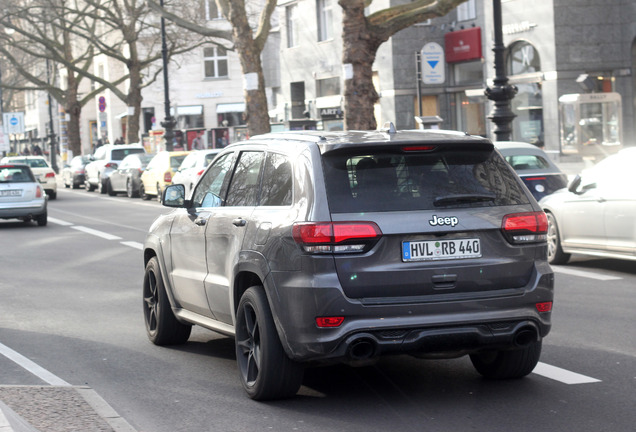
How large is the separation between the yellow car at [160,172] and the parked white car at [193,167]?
2.28 metres

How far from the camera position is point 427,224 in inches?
245

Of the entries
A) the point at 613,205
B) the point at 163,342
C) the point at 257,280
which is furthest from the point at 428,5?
the point at 257,280

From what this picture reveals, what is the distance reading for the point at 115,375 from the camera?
302 inches

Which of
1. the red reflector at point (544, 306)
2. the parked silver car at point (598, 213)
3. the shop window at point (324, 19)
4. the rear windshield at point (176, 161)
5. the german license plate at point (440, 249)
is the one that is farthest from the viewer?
the shop window at point (324, 19)

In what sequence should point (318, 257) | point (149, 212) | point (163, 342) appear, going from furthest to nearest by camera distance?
point (149, 212), point (163, 342), point (318, 257)

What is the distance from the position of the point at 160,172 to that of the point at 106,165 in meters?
8.54

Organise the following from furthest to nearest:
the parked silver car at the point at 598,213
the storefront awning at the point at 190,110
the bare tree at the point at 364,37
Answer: the storefront awning at the point at 190,110, the bare tree at the point at 364,37, the parked silver car at the point at 598,213

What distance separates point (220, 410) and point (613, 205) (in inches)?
299

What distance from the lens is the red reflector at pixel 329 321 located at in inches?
240

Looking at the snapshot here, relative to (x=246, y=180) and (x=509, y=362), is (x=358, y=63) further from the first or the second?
(x=509, y=362)

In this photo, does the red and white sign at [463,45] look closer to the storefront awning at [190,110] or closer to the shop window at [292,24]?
the shop window at [292,24]

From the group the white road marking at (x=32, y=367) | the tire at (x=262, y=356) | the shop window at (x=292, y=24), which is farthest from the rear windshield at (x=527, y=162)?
the shop window at (x=292, y=24)

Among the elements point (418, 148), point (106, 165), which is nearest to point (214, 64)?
point (106, 165)

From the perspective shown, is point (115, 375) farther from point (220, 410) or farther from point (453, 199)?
point (453, 199)
